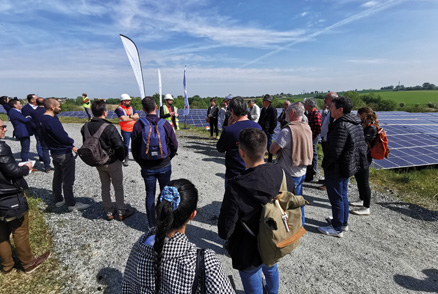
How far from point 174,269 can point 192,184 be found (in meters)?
0.57

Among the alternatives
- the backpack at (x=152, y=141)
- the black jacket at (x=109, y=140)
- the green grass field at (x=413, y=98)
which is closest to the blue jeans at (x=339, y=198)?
the backpack at (x=152, y=141)

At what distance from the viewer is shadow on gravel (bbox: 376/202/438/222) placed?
5.11 meters

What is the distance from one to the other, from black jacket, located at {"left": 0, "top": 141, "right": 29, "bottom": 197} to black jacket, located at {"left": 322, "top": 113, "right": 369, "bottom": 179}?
4592 millimetres

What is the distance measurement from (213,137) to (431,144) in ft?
35.0

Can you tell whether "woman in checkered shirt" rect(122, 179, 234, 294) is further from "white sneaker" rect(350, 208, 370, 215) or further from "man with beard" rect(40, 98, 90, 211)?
"white sneaker" rect(350, 208, 370, 215)

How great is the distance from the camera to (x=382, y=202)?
5758mm

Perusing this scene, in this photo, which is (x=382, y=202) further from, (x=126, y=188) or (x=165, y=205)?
(x=126, y=188)

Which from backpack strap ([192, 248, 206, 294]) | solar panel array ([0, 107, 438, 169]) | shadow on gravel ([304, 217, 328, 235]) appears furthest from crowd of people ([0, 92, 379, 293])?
solar panel array ([0, 107, 438, 169])

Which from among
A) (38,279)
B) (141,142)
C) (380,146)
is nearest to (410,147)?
(380,146)

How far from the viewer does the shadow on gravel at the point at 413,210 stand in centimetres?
511

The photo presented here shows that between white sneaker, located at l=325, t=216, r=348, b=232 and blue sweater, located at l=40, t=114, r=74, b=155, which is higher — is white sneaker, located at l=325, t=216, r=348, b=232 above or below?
below

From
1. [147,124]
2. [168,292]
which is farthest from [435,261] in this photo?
[147,124]

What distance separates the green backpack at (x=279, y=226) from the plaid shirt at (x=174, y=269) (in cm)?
59

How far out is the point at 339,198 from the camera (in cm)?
400
